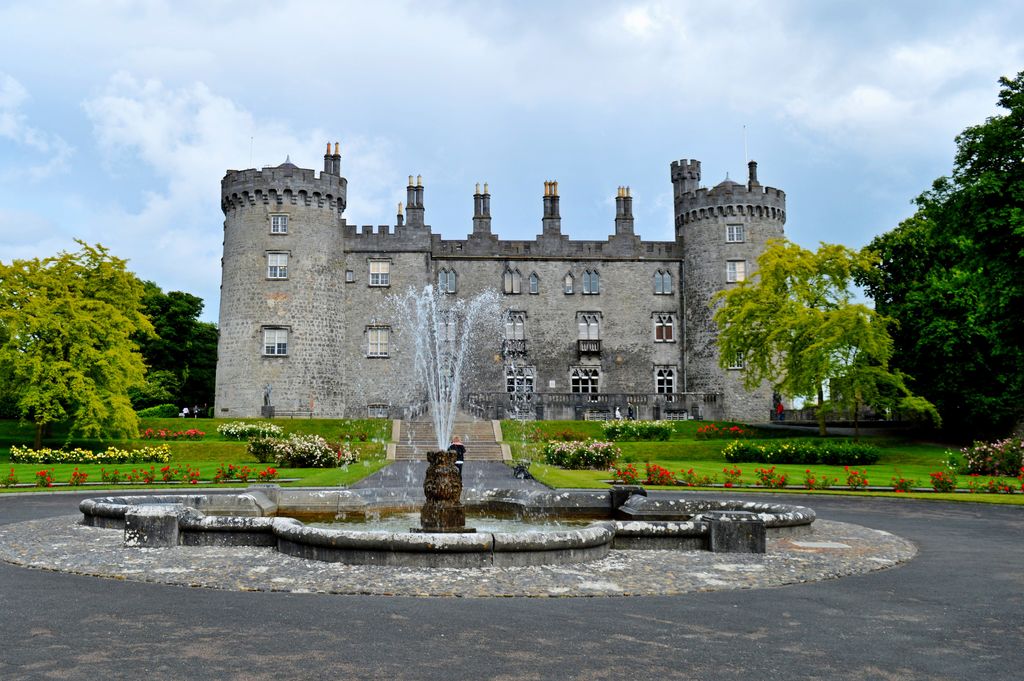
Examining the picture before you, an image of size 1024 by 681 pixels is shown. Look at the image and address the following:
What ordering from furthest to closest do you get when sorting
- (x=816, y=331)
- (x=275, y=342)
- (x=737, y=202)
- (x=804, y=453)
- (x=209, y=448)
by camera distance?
(x=737, y=202)
(x=275, y=342)
(x=816, y=331)
(x=209, y=448)
(x=804, y=453)

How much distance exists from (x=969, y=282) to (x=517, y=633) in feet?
119

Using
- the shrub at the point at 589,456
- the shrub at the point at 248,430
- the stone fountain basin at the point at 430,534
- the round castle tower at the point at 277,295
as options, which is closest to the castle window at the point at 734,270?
the shrub at the point at 589,456

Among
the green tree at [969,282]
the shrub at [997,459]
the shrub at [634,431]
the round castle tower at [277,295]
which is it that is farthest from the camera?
the round castle tower at [277,295]

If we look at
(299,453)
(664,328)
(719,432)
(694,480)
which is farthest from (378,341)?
(694,480)

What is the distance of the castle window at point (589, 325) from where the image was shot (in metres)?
51.6

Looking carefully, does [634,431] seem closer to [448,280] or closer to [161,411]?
[448,280]

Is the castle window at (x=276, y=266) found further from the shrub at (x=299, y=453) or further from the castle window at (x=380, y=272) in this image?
the shrub at (x=299, y=453)

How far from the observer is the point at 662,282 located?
52125mm

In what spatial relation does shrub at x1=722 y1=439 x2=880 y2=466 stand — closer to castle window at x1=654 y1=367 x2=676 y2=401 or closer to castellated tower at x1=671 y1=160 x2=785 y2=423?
castellated tower at x1=671 y1=160 x2=785 y2=423

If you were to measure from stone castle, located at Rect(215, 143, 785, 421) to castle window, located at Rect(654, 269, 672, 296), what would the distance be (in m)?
0.08

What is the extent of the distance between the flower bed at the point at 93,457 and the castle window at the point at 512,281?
84.5 feet

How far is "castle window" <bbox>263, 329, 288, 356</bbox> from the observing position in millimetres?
44719

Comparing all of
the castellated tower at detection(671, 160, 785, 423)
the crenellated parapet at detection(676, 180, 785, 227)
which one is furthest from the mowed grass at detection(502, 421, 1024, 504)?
the crenellated parapet at detection(676, 180, 785, 227)

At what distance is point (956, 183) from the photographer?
95.2 feet
